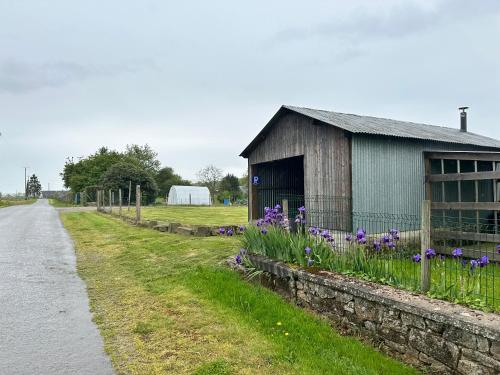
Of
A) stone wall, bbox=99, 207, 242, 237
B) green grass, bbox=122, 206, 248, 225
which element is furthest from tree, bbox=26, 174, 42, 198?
stone wall, bbox=99, 207, 242, 237

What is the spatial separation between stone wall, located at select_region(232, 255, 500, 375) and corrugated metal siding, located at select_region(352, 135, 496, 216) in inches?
224

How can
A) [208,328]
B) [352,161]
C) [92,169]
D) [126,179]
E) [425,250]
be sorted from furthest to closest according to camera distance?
[92,169], [126,179], [352,161], [208,328], [425,250]

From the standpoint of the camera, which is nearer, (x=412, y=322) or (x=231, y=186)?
(x=412, y=322)

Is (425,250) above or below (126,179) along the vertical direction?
below

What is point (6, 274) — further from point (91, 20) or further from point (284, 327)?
point (91, 20)

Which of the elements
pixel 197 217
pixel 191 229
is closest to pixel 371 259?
pixel 191 229

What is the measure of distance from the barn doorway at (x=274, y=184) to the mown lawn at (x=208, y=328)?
7.92m

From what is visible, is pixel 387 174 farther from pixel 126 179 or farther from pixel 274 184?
pixel 126 179

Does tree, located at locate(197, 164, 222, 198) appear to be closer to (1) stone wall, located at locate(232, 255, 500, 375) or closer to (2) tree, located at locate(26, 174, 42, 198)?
(1) stone wall, located at locate(232, 255, 500, 375)

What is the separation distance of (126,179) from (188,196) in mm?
8415

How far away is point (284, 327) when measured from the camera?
4.79 meters

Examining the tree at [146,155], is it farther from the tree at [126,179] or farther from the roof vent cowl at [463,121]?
the roof vent cowl at [463,121]

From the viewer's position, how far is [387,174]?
11.2 metres

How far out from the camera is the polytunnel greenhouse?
2046 inches
